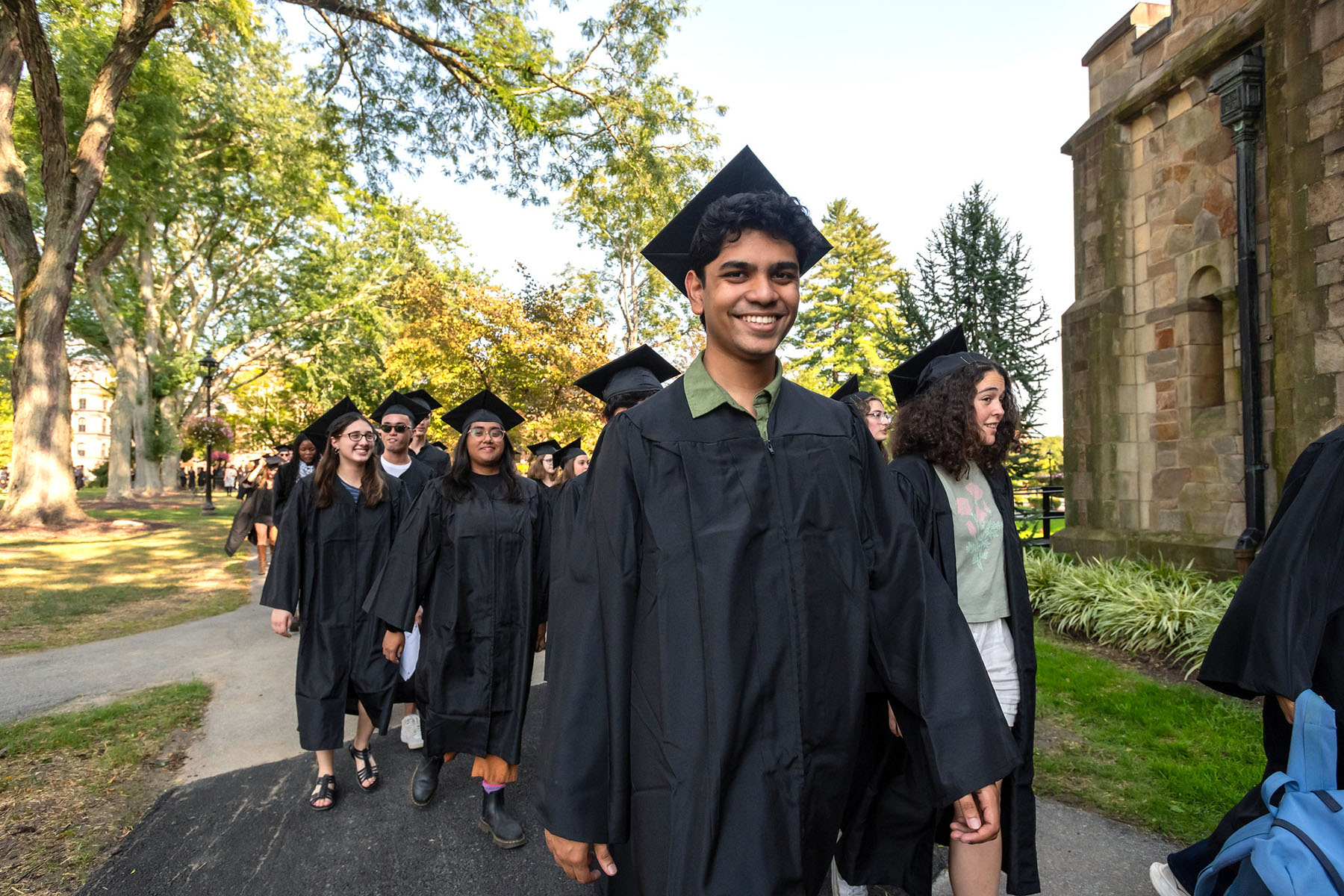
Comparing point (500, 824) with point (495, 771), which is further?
point (495, 771)

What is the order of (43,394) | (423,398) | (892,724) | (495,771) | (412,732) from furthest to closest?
(43,394), (423,398), (412,732), (495,771), (892,724)

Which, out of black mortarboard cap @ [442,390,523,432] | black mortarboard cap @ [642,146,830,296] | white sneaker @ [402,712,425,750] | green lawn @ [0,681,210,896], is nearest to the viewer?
black mortarboard cap @ [642,146,830,296]

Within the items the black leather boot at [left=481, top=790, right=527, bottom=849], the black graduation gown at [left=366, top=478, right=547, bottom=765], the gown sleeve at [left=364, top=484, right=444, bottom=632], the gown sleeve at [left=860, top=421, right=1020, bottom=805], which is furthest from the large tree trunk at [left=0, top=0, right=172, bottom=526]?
the gown sleeve at [left=860, top=421, right=1020, bottom=805]

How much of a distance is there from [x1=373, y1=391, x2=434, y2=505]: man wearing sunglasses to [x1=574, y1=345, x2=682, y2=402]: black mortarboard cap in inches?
58.1

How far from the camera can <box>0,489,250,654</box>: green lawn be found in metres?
7.91

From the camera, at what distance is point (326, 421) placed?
5203mm

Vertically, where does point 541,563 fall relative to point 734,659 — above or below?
below

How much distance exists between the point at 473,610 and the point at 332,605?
0.97 m

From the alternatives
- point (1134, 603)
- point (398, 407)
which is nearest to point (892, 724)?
point (398, 407)

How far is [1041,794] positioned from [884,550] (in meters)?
2.97

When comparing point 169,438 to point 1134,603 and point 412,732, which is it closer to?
point 412,732

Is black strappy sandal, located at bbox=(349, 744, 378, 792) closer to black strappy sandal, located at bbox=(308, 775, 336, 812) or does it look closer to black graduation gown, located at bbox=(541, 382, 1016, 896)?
black strappy sandal, located at bbox=(308, 775, 336, 812)

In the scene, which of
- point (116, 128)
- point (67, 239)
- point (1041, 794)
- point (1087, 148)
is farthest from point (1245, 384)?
point (116, 128)

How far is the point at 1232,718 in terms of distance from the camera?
450 cm
